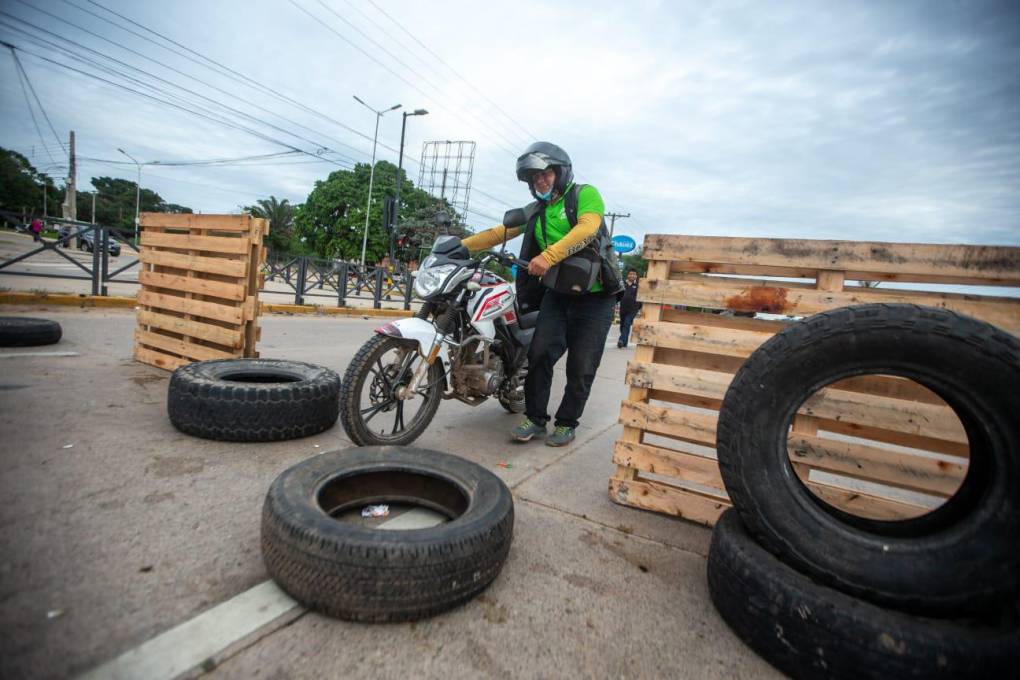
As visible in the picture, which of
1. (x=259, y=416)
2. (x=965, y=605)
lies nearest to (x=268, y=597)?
(x=259, y=416)

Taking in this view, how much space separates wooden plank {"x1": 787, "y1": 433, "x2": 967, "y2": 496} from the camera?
6.72 feet

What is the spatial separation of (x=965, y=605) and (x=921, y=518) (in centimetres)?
47

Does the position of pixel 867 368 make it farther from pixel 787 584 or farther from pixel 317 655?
pixel 317 655

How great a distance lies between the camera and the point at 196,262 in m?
4.39

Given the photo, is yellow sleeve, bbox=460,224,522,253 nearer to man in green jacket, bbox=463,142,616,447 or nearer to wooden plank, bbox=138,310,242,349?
man in green jacket, bbox=463,142,616,447

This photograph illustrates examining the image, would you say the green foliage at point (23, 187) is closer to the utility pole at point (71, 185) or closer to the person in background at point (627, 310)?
the utility pole at point (71, 185)

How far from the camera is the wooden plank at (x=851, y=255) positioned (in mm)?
1977

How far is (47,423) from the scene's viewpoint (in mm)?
2893

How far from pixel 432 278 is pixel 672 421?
5.39 ft

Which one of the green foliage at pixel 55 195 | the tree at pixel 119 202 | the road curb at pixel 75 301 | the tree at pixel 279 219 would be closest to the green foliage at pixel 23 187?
the green foliage at pixel 55 195

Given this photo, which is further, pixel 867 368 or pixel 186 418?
pixel 186 418

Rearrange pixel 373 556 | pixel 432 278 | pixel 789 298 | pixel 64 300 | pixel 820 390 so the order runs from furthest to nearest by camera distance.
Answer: pixel 64 300 < pixel 432 278 < pixel 789 298 < pixel 820 390 < pixel 373 556

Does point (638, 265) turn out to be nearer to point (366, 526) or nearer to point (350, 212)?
point (350, 212)

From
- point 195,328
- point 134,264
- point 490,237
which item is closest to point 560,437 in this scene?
point 490,237
